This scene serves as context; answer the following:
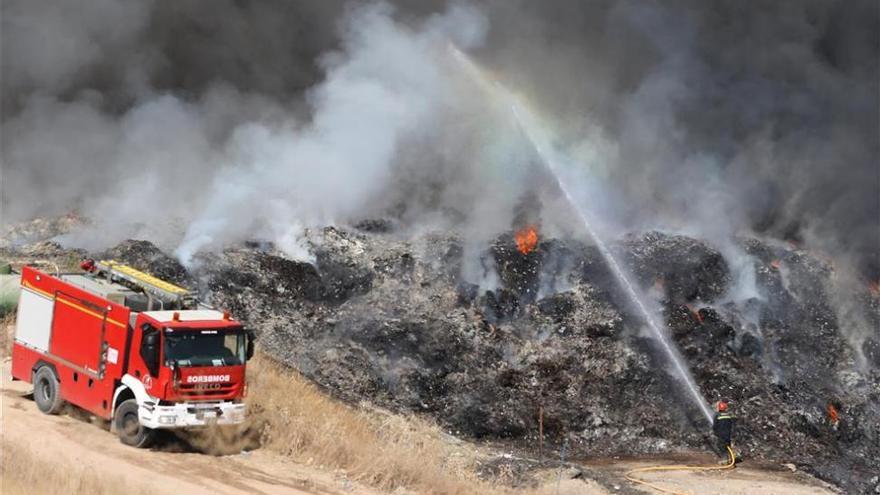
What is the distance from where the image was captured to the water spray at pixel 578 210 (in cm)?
2011

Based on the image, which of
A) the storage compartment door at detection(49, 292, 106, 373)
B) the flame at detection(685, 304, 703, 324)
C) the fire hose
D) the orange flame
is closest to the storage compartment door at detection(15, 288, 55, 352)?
the storage compartment door at detection(49, 292, 106, 373)

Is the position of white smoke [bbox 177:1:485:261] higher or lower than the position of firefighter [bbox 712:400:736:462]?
higher

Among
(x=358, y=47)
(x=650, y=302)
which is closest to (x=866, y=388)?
(x=650, y=302)

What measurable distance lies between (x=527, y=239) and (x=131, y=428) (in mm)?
11950

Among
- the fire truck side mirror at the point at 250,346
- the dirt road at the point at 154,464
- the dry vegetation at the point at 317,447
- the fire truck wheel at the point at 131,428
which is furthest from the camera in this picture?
the fire truck side mirror at the point at 250,346

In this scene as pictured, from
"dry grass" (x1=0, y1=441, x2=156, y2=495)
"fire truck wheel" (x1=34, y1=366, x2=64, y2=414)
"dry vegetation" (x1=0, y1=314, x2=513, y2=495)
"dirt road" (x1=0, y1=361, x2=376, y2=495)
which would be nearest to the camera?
"dry grass" (x1=0, y1=441, x2=156, y2=495)

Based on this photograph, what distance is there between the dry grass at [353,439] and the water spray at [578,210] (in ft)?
16.5

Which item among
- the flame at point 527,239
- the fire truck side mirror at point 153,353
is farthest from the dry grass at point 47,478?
the flame at point 527,239

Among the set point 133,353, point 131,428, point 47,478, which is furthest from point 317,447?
point 47,478

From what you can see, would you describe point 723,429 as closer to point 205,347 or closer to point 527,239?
point 527,239

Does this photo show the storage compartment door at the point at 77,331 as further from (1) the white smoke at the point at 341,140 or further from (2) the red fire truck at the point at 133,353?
(1) the white smoke at the point at 341,140

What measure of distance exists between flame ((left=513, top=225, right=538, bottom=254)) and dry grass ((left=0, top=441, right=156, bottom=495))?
40.8ft

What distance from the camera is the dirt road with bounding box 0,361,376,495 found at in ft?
39.4

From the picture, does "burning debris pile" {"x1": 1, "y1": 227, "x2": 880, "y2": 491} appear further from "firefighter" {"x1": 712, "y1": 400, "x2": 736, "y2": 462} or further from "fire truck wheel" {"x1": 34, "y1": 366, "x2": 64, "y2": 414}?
"fire truck wheel" {"x1": 34, "y1": 366, "x2": 64, "y2": 414}
